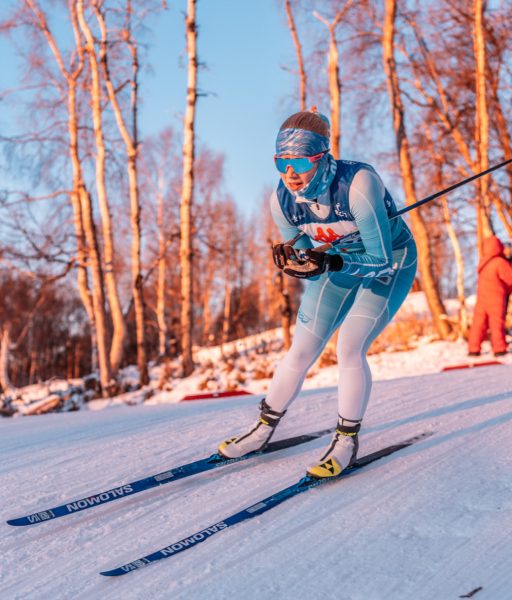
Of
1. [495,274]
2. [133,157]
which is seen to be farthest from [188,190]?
[495,274]

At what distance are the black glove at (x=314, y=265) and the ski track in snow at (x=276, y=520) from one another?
93cm

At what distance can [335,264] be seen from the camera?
2.47m

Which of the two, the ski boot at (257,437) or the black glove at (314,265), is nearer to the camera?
the black glove at (314,265)

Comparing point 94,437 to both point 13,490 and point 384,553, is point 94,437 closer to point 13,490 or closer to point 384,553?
point 13,490

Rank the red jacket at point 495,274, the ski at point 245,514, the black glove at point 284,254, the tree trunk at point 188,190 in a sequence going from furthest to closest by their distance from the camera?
the tree trunk at point 188,190, the red jacket at point 495,274, the black glove at point 284,254, the ski at point 245,514

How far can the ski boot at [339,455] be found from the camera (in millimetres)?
2393

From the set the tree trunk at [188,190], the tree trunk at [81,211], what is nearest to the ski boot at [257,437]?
the tree trunk at [188,190]

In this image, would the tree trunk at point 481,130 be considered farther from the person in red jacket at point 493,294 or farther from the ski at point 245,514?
the ski at point 245,514

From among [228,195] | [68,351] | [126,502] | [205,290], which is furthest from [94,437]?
[68,351]

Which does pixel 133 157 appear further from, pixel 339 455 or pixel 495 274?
pixel 339 455

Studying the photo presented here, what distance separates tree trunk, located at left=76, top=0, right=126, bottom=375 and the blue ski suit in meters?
9.20

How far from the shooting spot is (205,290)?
24.9m

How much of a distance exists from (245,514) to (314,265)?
107 centimetres

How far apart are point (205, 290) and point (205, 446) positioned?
21917 millimetres
